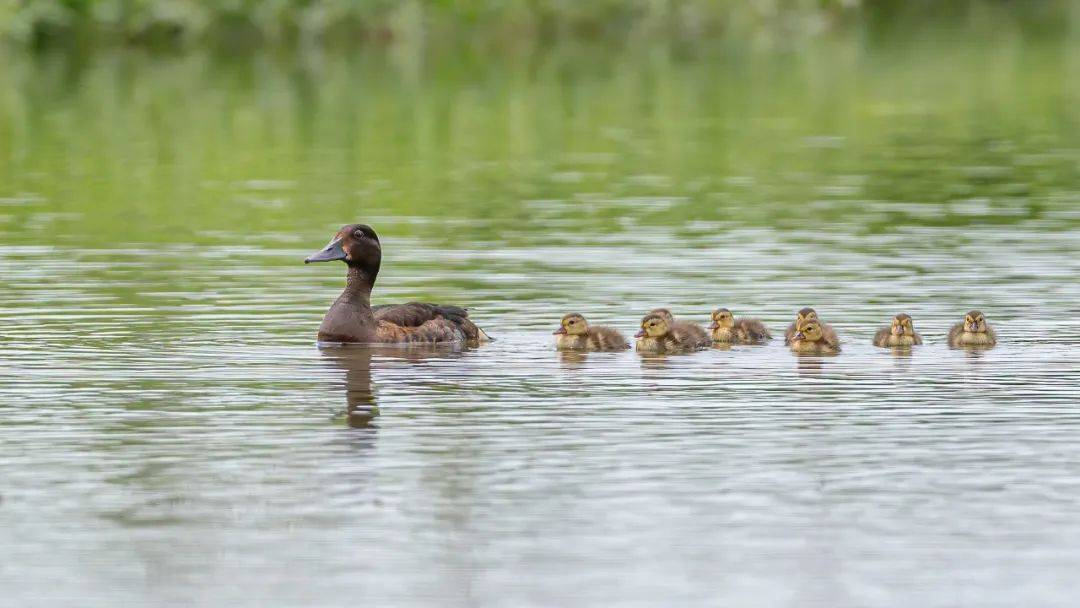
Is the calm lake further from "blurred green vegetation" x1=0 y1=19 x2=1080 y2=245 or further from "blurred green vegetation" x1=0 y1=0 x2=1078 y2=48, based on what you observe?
"blurred green vegetation" x1=0 y1=0 x2=1078 y2=48

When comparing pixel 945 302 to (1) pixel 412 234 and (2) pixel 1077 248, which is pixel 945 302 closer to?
(2) pixel 1077 248

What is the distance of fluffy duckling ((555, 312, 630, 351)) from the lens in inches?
688

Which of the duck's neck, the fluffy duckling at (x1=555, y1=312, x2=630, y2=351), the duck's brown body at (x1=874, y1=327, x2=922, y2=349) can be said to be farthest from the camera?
the duck's neck

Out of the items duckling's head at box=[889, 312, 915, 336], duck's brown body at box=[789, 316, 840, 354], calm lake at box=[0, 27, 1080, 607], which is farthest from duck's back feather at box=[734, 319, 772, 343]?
duckling's head at box=[889, 312, 915, 336]

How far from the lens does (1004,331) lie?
18250 mm

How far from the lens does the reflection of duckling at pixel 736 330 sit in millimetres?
17844

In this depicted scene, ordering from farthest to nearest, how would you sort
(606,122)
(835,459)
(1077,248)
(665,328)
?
(606,122) → (1077,248) → (665,328) → (835,459)

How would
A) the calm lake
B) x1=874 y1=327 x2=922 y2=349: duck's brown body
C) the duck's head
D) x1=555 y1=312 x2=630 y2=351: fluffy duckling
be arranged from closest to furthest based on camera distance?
the calm lake < x1=874 y1=327 x2=922 y2=349: duck's brown body < x1=555 y1=312 x2=630 y2=351: fluffy duckling < the duck's head

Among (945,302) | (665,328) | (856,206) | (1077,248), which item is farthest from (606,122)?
(665,328)

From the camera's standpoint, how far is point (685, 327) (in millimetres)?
17594

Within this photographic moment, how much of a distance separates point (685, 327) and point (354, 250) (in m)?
2.79

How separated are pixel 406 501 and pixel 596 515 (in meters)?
1.04

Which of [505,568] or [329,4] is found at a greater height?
[329,4]

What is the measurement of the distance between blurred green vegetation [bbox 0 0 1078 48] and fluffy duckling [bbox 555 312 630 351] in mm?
46937
